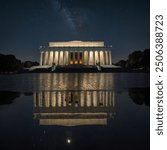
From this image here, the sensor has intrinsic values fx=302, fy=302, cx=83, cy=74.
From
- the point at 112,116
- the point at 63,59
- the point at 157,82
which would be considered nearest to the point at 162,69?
the point at 157,82

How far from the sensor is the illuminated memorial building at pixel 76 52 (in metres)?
86.0

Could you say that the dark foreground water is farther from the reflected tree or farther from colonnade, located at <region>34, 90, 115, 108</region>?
the reflected tree

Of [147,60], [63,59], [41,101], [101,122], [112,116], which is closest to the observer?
[101,122]

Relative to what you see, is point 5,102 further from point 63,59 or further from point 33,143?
point 63,59

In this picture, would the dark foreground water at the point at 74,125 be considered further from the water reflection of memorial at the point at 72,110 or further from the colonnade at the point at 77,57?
the colonnade at the point at 77,57

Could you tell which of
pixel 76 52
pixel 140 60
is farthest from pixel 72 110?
pixel 76 52

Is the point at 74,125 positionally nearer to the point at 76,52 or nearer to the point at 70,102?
the point at 70,102

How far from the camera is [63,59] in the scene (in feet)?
287

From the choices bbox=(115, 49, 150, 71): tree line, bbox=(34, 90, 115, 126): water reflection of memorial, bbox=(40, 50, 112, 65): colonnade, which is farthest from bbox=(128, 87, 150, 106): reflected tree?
bbox=(40, 50, 112, 65): colonnade

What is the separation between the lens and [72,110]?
1141 centimetres

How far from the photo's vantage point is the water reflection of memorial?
9.32 m

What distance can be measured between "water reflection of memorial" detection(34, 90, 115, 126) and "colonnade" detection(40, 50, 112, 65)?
71.8 meters

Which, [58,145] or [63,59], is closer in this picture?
[58,145]

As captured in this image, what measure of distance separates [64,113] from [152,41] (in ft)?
12.9
